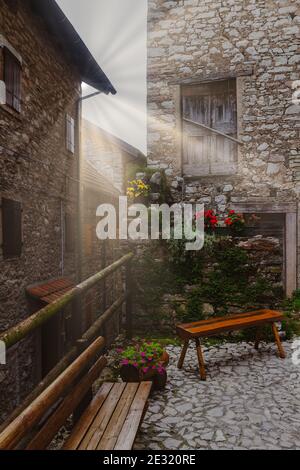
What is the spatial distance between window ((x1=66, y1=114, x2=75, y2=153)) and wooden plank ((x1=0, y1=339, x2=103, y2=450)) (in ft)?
19.0

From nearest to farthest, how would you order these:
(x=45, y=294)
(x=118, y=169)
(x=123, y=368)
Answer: (x=123, y=368), (x=45, y=294), (x=118, y=169)

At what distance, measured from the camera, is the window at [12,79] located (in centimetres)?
512

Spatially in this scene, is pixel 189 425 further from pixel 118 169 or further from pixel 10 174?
pixel 118 169

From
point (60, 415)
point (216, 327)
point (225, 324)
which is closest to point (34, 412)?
point (60, 415)

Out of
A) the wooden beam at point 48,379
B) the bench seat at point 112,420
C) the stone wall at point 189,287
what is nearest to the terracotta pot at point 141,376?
the bench seat at point 112,420

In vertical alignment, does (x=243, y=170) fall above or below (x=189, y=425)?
above

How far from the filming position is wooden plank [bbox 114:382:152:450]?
2.37m

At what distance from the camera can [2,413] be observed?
4.94 metres

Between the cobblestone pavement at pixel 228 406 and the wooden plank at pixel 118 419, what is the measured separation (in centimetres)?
A: 39

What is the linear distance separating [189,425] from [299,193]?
229 inches

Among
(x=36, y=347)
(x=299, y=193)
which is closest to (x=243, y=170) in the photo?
(x=299, y=193)

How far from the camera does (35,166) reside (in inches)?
238

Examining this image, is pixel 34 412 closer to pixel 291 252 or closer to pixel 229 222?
pixel 229 222

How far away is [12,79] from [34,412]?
483cm
